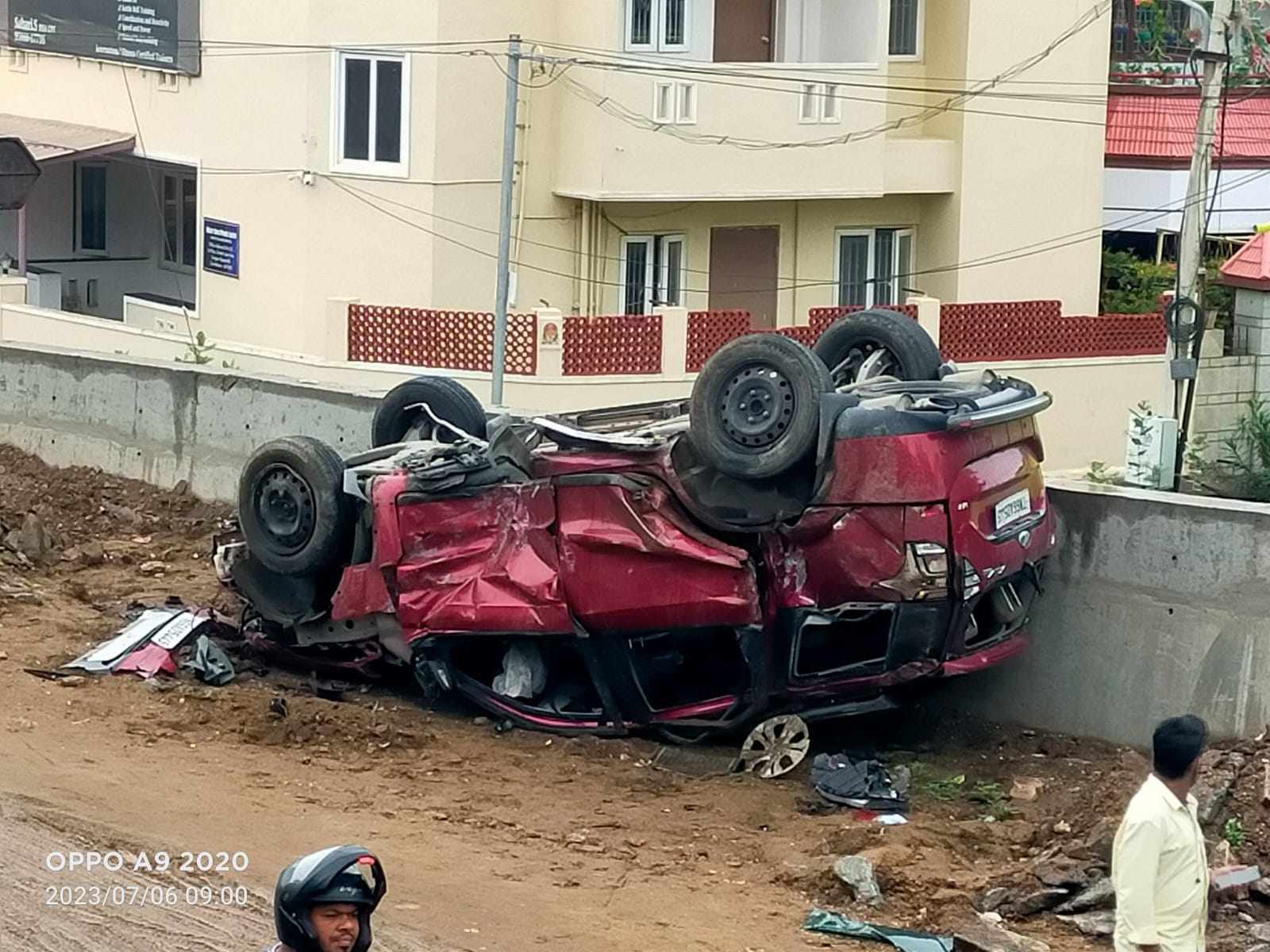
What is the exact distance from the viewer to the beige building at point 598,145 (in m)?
25.2

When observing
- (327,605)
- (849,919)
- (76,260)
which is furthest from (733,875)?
(76,260)

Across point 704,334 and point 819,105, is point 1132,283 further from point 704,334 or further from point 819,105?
point 704,334

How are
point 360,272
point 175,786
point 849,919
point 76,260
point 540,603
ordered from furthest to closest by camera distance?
point 76,260 < point 360,272 < point 540,603 < point 175,786 < point 849,919

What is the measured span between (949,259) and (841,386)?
18.0 metres

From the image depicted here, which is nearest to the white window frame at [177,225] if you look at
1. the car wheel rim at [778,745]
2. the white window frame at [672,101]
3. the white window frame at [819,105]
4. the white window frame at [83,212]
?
the white window frame at [83,212]

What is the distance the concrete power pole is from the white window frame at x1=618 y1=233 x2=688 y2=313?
8.03 meters

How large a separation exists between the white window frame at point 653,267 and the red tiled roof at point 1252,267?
685cm

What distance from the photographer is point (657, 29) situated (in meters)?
25.8

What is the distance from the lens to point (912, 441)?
31.0 ft

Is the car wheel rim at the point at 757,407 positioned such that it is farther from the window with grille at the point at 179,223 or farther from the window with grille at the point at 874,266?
the window with grille at the point at 179,223

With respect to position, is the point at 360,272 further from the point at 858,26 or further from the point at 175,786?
the point at 175,786

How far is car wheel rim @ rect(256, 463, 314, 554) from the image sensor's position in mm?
10758

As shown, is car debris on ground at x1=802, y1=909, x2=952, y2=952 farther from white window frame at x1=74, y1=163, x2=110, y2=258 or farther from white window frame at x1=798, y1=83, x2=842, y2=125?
white window frame at x1=74, y1=163, x2=110, y2=258

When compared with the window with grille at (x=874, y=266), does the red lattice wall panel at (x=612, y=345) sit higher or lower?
lower
